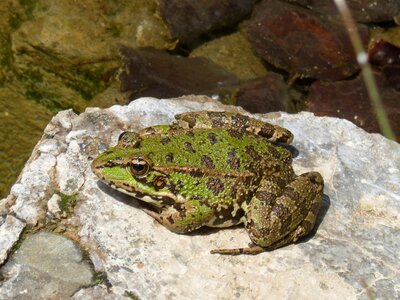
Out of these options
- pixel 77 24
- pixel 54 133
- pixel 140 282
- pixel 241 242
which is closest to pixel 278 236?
pixel 241 242

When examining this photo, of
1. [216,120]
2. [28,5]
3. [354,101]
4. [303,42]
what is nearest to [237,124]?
[216,120]

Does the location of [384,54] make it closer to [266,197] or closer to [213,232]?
[266,197]

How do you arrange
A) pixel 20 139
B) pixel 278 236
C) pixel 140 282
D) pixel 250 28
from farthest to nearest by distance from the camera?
pixel 250 28
pixel 20 139
pixel 278 236
pixel 140 282

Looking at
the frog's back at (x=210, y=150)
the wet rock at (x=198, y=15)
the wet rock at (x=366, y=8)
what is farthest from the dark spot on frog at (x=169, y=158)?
the wet rock at (x=366, y=8)

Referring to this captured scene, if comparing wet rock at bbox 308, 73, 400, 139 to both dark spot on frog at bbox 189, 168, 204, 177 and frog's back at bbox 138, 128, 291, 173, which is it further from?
dark spot on frog at bbox 189, 168, 204, 177

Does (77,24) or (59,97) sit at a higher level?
(77,24)

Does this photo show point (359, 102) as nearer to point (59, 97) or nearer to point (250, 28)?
point (250, 28)

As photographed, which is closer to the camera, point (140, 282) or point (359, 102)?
point (140, 282)
